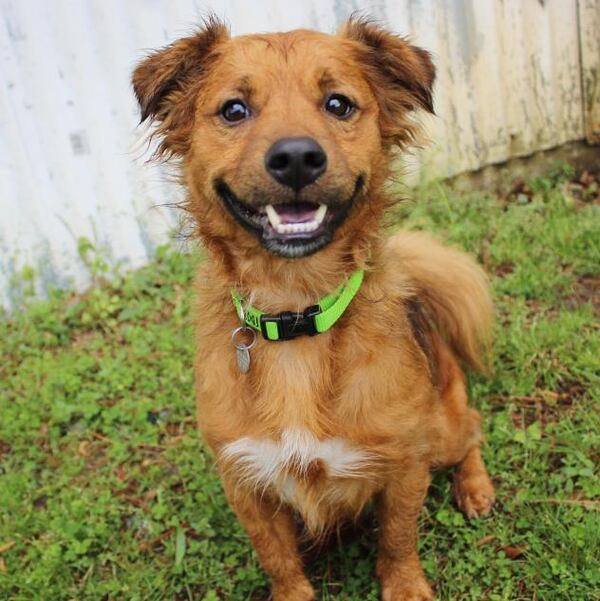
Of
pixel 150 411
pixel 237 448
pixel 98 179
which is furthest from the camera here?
pixel 98 179

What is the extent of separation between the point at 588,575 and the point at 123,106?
3631 millimetres

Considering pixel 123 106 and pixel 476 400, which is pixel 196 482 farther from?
pixel 123 106

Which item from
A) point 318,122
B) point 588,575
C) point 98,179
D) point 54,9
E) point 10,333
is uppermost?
point 54,9

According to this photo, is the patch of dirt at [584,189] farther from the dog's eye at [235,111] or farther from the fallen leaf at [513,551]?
the dog's eye at [235,111]

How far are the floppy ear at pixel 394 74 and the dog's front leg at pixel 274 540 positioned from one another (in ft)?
4.62

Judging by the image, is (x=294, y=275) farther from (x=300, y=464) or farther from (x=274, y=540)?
(x=274, y=540)

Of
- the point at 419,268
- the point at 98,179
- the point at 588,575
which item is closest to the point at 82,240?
the point at 98,179

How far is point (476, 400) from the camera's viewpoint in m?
3.63

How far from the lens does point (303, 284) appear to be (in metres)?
2.60

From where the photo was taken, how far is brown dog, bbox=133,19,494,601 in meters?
2.41

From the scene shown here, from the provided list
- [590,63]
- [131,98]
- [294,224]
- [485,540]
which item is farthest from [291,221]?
[590,63]

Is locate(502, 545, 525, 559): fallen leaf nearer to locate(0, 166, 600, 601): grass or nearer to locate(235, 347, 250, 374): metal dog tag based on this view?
locate(0, 166, 600, 601): grass

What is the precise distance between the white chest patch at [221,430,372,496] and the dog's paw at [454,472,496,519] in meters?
0.78

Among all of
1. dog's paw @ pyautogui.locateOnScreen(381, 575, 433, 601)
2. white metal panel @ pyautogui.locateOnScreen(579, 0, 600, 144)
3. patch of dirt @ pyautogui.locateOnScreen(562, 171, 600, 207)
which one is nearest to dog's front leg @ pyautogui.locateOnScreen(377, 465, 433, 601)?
dog's paw @ pyautogui.locateOnScreen(381, 575, 433, 601)
